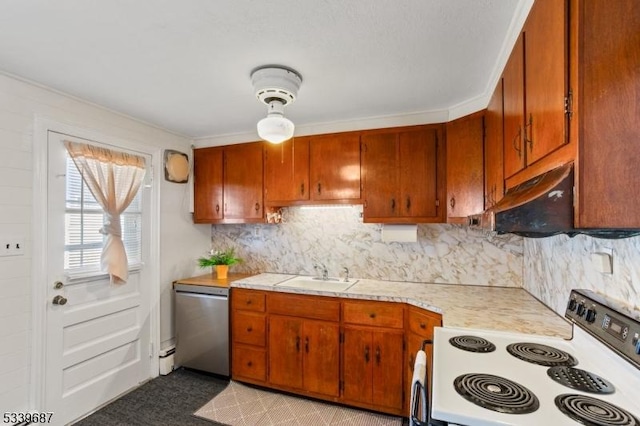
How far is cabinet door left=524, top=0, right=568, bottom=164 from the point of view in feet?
3.14

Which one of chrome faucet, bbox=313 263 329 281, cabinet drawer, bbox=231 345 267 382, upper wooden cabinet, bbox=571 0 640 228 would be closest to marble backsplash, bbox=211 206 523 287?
chrome faucet, bbox=313 263 329 281

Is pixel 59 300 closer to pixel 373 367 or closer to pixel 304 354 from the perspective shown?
pixel 304 354

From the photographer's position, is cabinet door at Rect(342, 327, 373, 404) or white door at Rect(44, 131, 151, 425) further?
cabinet door at Rect(342, 327, 373, 404)

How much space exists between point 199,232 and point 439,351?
2.91 m

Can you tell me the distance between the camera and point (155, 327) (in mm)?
2986

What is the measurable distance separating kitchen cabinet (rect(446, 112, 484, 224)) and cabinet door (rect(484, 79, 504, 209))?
0.20ft

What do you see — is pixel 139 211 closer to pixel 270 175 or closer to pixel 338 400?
pixel 270 175

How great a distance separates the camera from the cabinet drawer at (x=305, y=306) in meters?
2.56

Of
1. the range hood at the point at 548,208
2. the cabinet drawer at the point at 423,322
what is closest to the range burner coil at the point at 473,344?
the cabinet drawer at the point at 423,322

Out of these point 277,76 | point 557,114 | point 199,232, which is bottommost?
point 199,232

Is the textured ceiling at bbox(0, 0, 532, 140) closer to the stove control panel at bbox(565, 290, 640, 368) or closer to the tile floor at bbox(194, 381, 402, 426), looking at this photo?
the stove control panel at bbox(565, 290, 640, 368)

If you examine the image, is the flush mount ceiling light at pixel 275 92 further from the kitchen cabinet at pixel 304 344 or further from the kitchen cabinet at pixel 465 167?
the kitchen cabinet at pixel 304 344

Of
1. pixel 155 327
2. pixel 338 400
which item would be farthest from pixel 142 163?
pixel 338 400

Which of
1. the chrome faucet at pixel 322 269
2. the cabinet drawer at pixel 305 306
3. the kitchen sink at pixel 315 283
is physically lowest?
the cabinet drawer at pixel 305 306
